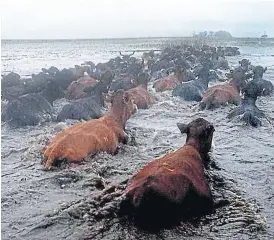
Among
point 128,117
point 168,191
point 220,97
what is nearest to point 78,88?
point 220,97

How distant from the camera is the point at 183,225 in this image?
17.7 feet

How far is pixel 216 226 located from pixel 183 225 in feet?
1.48

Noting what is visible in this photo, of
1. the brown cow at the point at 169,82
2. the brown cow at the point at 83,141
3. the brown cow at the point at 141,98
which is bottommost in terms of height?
the brown cow at the point at 169,82

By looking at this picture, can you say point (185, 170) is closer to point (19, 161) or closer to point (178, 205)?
point (178, 205)

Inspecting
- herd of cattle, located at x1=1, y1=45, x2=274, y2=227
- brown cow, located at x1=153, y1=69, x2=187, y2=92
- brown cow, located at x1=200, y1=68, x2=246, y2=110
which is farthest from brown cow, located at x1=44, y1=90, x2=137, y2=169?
brown cow, located at x1=153, y1=69, x2=187, y2=92

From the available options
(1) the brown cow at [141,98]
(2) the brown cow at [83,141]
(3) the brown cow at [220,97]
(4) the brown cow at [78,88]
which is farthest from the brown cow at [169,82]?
(2) the brown cow at [83,141]

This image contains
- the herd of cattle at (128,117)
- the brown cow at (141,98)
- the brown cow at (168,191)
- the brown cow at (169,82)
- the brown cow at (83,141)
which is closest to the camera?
the brown cow at (168,191)

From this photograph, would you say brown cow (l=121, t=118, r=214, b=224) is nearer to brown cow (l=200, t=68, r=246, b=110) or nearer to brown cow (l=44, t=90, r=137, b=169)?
brown cow (l=44, t=90, r=137, b=169)

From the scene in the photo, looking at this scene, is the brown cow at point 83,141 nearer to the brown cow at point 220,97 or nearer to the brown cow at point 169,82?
the brown cow at point 220,97

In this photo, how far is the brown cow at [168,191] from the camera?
17.2ft

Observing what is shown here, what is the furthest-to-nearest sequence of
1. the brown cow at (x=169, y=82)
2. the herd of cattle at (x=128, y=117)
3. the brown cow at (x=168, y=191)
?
1. the brown cow at (x=169, y=82)
2. the herd of cattle at (x=128, y=117)
3. the brown cow at (x=168, y=191)

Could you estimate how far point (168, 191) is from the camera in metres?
5.23

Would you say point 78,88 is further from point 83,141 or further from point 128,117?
point 83,141

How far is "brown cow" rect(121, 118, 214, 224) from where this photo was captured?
5.24 metres
